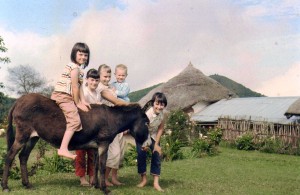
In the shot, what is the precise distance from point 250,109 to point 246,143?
24.5 feet

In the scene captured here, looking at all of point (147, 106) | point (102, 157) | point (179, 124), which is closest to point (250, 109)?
point (179, 124)

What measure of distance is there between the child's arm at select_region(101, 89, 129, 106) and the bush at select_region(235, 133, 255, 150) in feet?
46.7

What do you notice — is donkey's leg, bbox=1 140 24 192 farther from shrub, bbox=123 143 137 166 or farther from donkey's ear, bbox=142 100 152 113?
shrub, bbox=123 143 137 166

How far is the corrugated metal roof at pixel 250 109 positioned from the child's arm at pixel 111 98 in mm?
17492

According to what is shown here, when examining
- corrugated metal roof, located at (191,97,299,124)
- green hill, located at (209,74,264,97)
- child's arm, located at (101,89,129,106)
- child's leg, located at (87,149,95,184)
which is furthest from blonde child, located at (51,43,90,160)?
green hill, located at (209,74,264,97)

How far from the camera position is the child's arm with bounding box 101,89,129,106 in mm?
7543

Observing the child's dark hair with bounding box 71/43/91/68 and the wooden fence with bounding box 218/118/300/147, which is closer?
the child's dark hair with bounding box 71/43/91/68

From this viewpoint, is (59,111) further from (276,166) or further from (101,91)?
(276,166)

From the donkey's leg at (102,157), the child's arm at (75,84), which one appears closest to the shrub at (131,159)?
the donkey's leg at (102,157)

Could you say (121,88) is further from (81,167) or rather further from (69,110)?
(81,167)

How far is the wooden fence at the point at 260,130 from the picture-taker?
66.6 feet

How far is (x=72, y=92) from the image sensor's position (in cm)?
714

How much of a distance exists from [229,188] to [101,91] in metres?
3.14

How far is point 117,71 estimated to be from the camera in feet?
27.2
